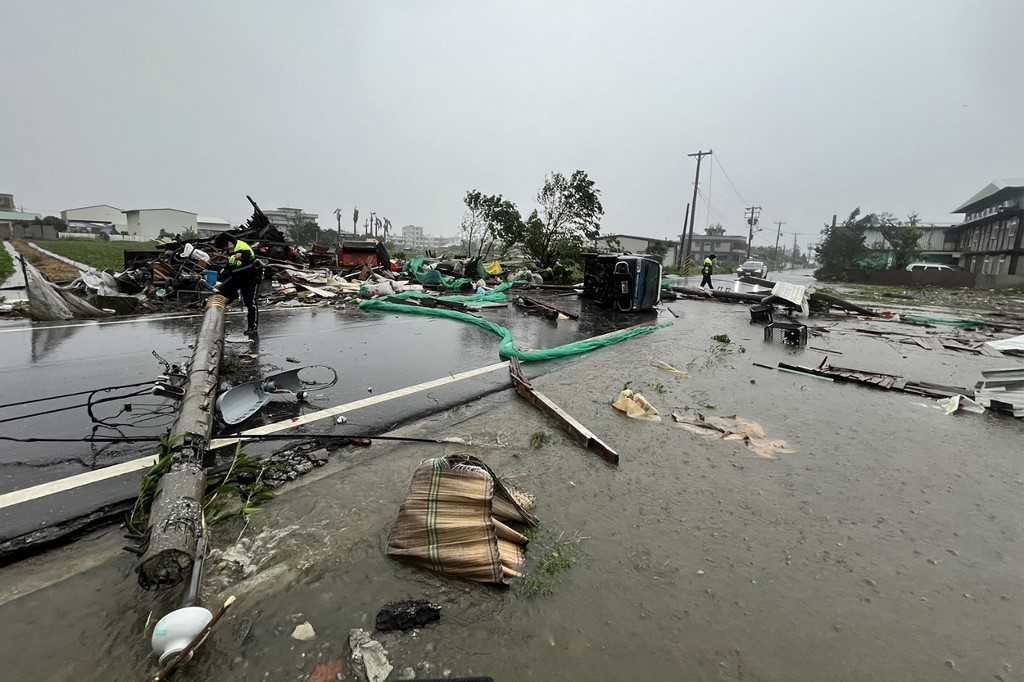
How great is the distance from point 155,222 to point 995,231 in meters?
131

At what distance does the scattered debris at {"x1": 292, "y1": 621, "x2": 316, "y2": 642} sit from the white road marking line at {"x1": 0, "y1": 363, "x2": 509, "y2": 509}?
6.90ft

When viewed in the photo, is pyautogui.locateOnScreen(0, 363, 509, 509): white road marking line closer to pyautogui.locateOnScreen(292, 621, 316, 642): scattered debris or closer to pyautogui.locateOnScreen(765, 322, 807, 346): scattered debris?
pyautogui.locateOnScreen(292, 621, 316, 642): scattered debris

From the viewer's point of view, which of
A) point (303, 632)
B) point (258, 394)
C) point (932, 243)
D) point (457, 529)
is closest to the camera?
point (303, 632)

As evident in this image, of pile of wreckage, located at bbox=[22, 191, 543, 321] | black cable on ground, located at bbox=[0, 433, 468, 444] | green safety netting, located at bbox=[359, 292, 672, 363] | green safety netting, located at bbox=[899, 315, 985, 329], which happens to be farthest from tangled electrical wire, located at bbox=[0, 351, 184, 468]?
green safety netting, located at bbox=[899, 315, 985, 329]

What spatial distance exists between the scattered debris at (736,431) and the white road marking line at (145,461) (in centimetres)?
290

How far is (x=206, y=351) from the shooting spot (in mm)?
4840

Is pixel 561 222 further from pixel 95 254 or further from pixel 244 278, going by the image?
pixel 95 254

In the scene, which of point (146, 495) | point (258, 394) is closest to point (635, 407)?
point (258, 394)

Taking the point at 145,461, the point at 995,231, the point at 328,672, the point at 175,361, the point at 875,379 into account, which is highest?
the point at 995,231

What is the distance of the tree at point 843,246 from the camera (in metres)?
41.2

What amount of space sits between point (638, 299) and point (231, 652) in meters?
12.5

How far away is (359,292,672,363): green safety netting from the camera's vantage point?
7.16 m

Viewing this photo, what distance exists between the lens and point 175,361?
6023mm

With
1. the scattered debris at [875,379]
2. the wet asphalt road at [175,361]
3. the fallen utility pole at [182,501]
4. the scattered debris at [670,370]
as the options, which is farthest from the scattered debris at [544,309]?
the fallen utility pole at [182,501]
